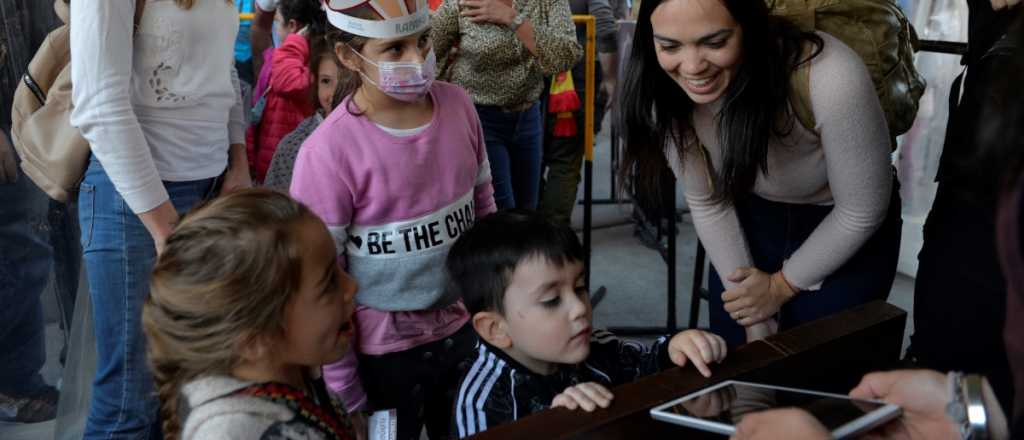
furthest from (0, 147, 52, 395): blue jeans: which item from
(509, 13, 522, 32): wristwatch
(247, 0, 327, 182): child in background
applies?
(509, 13, 522, 32): wristwatch

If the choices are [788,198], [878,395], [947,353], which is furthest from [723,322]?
[878,395]

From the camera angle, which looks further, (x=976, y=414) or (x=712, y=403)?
(x=712, y=403)

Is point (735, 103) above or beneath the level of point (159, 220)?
above

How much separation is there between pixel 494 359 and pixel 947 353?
2.52 feet

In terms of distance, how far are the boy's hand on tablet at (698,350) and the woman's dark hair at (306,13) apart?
1903 mm

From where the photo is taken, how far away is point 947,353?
60.7 inches

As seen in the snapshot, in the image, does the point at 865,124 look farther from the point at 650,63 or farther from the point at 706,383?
the point at 706,383

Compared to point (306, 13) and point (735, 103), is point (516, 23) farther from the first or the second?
point (735, 103)

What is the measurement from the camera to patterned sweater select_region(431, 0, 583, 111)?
282 cm

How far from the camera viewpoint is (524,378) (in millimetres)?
1541

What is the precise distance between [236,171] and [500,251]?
31.3 inches

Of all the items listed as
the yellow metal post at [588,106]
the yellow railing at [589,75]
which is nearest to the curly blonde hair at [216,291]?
the yellow metal post at [588,106]

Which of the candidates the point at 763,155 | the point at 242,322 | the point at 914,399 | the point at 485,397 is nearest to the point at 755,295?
the point at 763,155

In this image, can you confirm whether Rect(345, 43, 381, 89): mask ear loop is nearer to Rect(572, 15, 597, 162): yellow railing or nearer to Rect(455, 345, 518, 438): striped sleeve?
Rect(455, 345, 518, 438): striped sleeve
